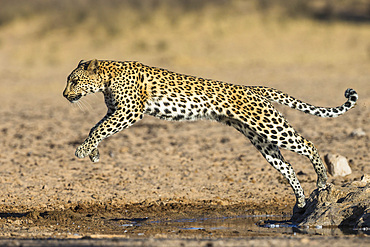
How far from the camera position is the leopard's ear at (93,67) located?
8.82 m

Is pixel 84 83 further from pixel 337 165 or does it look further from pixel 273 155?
pixel 337 165

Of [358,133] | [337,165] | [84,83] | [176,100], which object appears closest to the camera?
[176,100]

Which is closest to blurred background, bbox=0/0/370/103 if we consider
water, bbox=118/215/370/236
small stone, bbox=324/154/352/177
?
small stone, bbox=324/154/352/177

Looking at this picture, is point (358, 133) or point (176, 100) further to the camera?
point (358, 133)

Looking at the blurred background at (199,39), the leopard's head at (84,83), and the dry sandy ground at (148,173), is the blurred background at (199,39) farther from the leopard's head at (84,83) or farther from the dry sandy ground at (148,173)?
the leopard's head at (84,83)

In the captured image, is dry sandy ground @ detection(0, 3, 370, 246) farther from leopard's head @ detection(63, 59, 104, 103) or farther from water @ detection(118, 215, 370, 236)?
leopard's head @ detection(63, 59, 104, 103)

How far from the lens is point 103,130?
27.7ft

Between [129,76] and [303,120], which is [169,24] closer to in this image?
[303,120]

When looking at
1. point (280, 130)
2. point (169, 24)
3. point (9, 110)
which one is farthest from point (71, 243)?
point (169, 24)

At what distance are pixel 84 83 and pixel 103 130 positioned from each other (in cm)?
75

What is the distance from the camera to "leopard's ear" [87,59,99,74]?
882 centimetres

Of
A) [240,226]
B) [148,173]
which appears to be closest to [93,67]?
[240,226]

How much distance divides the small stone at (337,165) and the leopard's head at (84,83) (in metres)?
4.26

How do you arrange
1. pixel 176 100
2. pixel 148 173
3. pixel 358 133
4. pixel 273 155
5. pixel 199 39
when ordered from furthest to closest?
pixel 199 39, pixel 358 133, pixel 148 173, pixel 273 155, pixel 176 100
